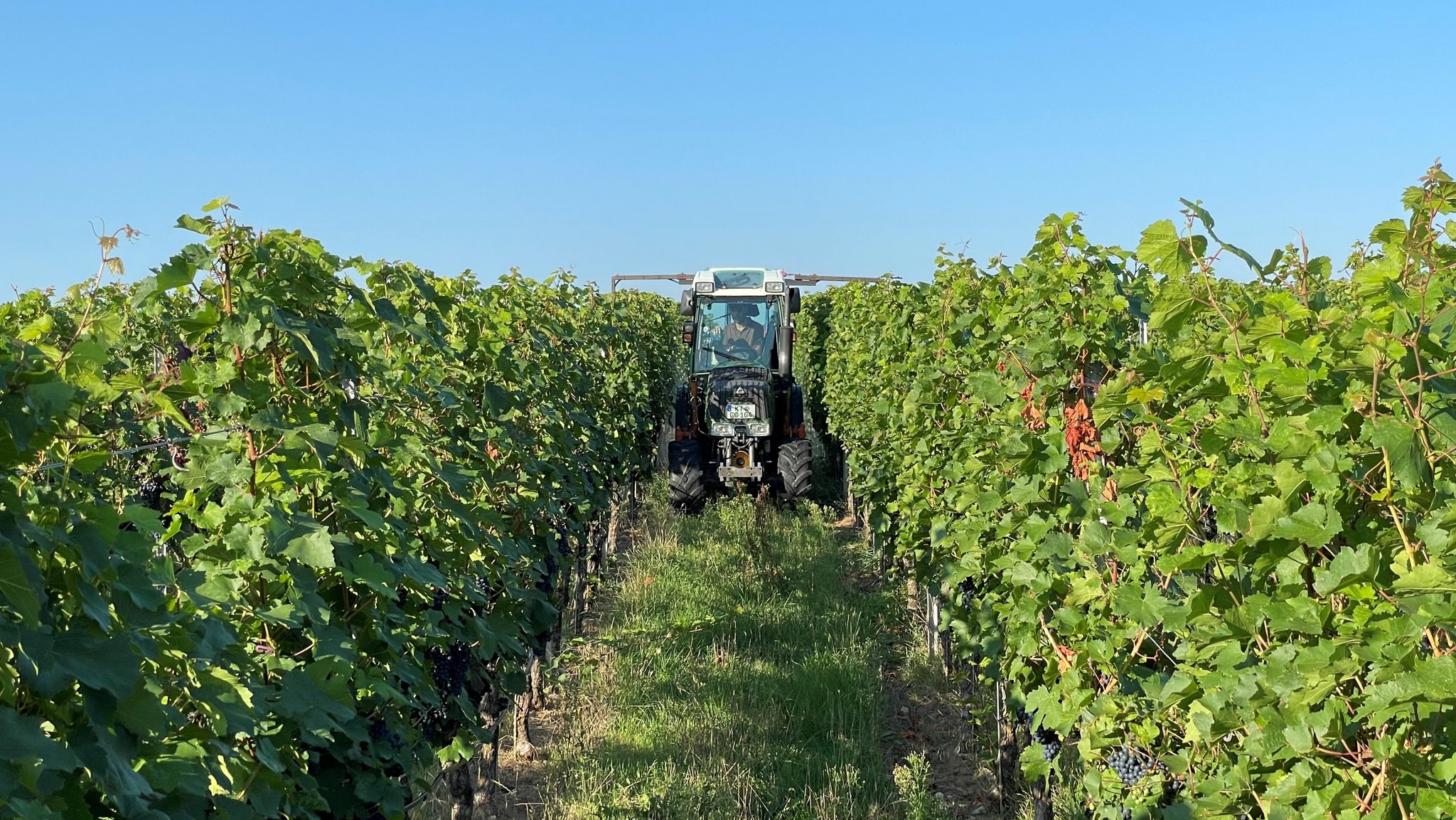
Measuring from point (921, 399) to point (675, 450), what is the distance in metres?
4.61

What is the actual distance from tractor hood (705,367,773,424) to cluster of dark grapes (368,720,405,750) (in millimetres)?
6994

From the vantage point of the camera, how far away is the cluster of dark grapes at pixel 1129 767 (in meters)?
3.00

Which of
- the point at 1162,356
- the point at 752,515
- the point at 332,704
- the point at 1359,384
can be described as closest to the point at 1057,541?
the point at 1162,356

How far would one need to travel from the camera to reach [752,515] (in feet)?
31.2

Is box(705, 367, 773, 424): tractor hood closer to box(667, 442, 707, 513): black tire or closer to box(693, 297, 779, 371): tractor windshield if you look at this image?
box(667, 442, 707, 513): black tire

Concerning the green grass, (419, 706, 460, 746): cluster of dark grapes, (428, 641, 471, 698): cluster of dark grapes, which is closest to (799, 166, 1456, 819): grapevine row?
the green grass

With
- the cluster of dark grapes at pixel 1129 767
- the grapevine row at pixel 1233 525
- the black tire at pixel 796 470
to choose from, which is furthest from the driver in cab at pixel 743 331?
the cluster of dark grapes at pixel 1129 767

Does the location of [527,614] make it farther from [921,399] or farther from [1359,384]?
[1359,384]

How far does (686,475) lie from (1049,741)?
6178 mm

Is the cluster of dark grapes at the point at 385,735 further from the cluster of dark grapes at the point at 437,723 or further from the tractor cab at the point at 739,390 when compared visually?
the tractor cab at the point at 739,390

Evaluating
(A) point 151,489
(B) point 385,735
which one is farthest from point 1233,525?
(A) point 151,489

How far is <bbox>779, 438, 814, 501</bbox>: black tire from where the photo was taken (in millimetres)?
9727

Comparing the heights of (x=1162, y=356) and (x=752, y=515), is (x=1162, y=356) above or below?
above

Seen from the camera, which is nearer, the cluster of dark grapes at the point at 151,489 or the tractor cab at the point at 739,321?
the cluster of dark grapes at the point at 151,489
